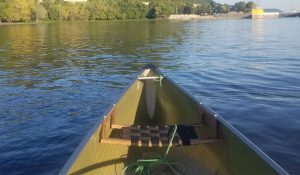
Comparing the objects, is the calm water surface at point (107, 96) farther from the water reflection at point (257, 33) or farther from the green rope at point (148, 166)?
the water reflection at point (257, 33)

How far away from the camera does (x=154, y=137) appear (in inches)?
319

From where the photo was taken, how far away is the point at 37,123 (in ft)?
43.0

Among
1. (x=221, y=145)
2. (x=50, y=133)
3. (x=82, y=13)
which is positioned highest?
(x=82, y=13)

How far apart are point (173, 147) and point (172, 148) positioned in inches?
1.5

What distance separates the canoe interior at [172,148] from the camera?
6.30m

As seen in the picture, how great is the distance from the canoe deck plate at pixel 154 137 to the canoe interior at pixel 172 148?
0.75ft

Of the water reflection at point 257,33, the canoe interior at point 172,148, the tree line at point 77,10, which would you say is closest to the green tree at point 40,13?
the tree line at point 77,10

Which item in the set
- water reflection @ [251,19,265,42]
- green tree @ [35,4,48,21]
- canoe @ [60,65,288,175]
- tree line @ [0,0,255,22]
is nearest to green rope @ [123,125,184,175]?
canoe @ [60,65,288,175]

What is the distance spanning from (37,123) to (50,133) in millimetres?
1203

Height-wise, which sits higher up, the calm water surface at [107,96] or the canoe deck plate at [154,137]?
the canoe deck plate at [154,137]

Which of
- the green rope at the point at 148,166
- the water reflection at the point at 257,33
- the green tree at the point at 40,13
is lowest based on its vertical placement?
the green rope at the point at 148,166

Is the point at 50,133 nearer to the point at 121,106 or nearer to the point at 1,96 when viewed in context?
the point at 121,106

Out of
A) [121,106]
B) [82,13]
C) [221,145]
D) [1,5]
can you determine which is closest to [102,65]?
[121,106]

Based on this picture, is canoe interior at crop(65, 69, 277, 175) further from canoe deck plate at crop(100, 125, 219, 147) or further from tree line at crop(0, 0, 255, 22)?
tree line at crop(0, 0, 255, 22)
